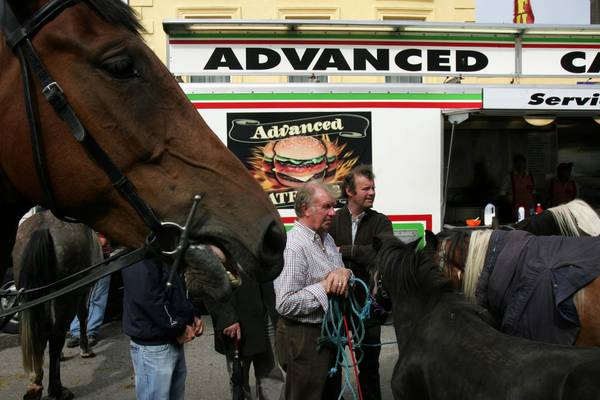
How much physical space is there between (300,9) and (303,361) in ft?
36.5

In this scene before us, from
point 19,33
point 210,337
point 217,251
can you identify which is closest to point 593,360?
point 217,251

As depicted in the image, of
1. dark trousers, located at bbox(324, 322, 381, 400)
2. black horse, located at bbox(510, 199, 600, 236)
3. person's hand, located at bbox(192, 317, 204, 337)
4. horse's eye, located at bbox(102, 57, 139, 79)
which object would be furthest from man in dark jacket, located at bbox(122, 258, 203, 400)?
black horse, located at bbox(510, 199, 600, 236)

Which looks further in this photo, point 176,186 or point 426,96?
point 426,96

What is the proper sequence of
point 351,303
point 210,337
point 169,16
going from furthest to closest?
1. point 169,16
2. point 210,337
3. point 351,303

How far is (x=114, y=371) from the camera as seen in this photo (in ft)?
19.8

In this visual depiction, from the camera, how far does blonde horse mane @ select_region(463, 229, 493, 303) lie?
3.45 meters

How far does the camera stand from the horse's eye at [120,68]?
1.48 meters

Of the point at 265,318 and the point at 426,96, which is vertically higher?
the point at 426,96

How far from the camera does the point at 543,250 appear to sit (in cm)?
320

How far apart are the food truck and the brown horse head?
192 inches

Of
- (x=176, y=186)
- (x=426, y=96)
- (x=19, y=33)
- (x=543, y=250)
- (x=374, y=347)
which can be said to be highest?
(x=426, y=96)

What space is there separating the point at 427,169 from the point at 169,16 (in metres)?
8.62

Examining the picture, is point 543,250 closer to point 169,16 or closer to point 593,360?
point 593,360

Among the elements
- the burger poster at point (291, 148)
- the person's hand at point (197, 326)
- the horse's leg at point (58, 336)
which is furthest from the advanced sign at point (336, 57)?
the person's hand at point (197, 326)
